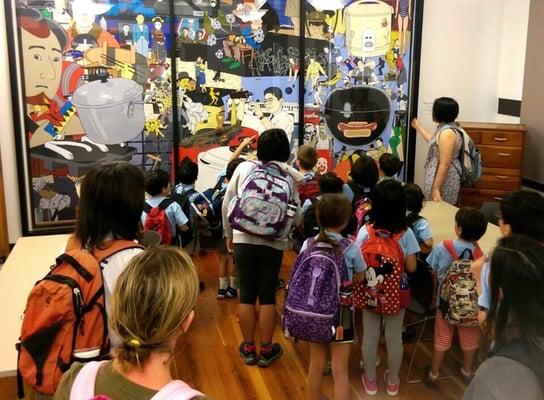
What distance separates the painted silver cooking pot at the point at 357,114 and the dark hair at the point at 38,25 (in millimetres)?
2427

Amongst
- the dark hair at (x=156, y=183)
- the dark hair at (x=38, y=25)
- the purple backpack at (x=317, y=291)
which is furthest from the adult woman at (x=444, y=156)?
the dark hair at (x=38, y=25)

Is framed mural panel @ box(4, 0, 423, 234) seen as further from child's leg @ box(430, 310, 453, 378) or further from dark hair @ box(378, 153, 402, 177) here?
child's leg @ box(430, 310, 453, 378)

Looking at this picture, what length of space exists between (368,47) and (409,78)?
0.53m

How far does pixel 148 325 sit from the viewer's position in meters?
1.17

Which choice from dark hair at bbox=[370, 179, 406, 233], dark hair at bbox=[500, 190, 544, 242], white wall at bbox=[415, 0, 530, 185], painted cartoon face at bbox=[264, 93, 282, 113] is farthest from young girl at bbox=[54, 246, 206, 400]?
white wall at bbox=[415, 0, 530, 185]

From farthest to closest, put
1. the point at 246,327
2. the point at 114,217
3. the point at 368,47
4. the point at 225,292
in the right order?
1. the point at 368,47
2. the point at 225,292
3. the point at 246,327
4. the point at 114,217

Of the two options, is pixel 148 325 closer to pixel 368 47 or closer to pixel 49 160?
pixel 49 160

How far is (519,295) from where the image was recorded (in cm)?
132

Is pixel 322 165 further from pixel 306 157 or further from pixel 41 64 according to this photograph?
pixel 41 64

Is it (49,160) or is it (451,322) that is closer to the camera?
(451,322)

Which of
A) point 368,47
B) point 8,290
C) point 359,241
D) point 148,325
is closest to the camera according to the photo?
point 148,325

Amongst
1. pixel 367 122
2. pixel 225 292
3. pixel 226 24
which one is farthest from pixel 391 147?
pixel 225 292

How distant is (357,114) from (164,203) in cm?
267

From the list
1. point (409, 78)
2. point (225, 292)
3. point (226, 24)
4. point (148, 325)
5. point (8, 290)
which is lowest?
point (225, 292)
